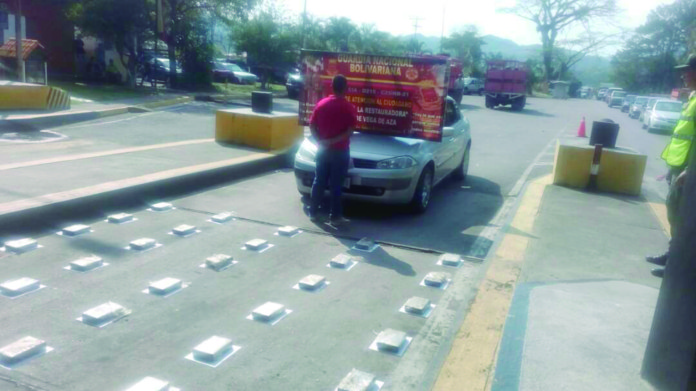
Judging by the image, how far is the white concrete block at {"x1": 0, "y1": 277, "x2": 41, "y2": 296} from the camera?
5125mm

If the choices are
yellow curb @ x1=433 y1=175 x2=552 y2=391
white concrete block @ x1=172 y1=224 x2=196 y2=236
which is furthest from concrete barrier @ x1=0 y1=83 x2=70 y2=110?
yellow curb @ x1=433 y1=175 x2=552 y2=391

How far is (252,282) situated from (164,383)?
1.92m

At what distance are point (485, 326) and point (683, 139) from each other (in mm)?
2915

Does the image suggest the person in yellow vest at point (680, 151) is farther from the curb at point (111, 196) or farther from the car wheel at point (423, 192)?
the curb at point (111, 196)

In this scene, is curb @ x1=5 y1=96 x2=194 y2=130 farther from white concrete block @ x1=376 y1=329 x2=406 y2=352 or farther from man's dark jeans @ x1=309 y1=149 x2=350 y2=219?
white concrete block @ x1=376 y1=329 x2=406 y2=352

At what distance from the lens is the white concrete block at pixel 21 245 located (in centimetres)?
613

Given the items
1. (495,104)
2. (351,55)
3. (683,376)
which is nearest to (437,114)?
(351,55)

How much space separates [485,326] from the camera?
4754mm

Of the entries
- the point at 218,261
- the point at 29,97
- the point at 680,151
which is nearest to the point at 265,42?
the point at 29,97

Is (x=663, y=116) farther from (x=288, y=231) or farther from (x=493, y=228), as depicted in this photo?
(x=288, y=231)

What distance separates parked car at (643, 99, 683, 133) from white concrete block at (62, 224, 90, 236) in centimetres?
2447

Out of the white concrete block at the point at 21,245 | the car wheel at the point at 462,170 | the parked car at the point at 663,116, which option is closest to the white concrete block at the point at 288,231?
the white concrete block at the point at 21,245

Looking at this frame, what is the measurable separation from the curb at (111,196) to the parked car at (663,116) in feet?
71.1

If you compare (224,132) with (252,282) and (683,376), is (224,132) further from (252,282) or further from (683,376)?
(683,376)
